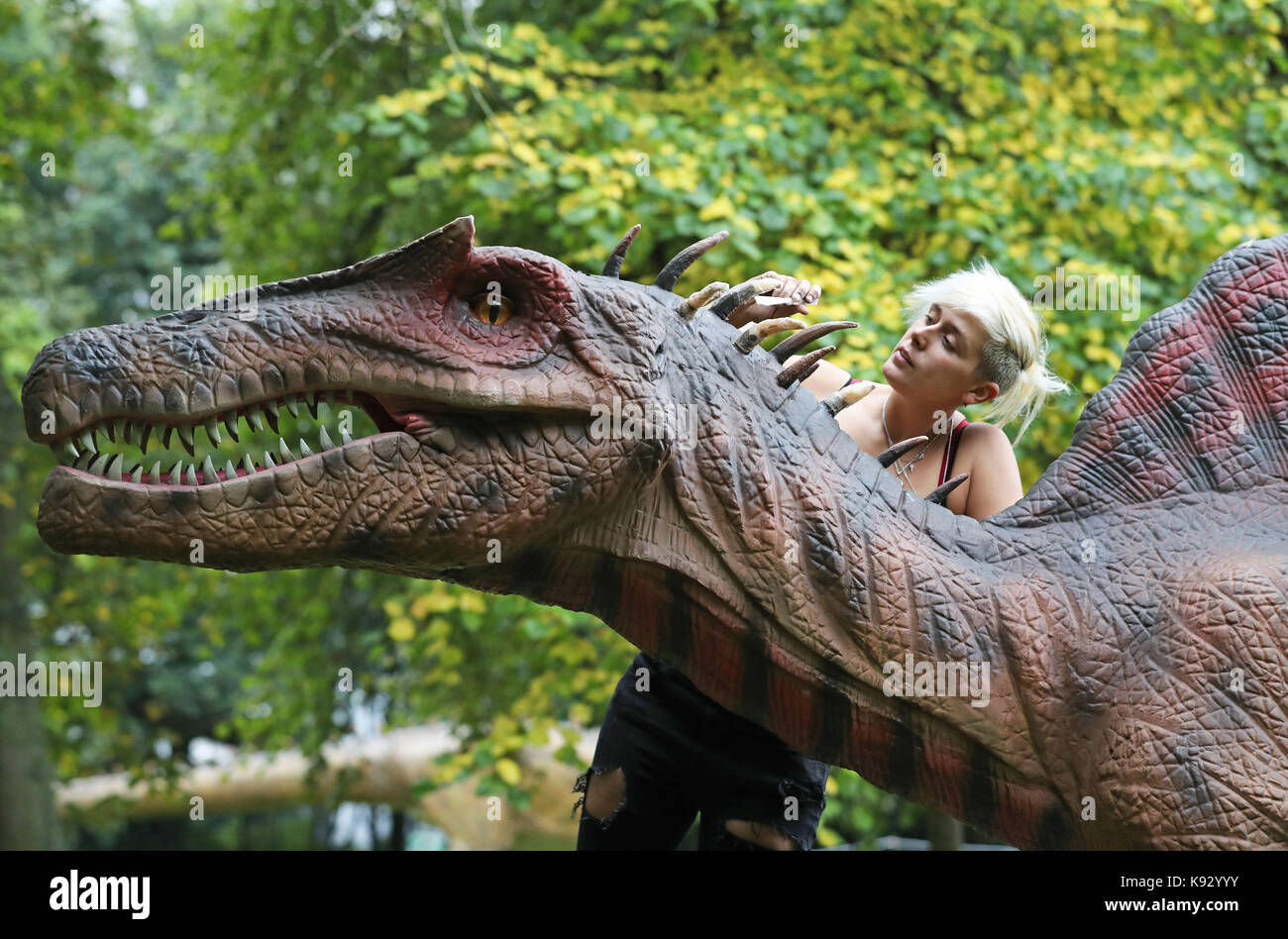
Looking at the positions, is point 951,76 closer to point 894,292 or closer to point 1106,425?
point 894,292

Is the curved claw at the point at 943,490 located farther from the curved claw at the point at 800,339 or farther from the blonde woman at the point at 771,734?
the curved claw at the point at 800,339

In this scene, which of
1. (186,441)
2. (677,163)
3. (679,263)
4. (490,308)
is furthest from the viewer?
(677,163)

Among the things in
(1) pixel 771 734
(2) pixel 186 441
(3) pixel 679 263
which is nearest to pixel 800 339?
(3) pixel 679 263

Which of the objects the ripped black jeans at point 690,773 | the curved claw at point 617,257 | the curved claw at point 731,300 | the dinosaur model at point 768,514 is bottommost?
the ripped black jeans at point 690,773

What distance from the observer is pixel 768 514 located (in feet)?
7.18

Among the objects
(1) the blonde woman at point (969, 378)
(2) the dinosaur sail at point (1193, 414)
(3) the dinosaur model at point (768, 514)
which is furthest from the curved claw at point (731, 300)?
(2) the dinosaur sail at point (1193, 414)

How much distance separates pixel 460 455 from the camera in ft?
6.73

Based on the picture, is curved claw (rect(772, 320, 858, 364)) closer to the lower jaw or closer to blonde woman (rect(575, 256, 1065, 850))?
blonde woman (rect(575, 256, 1065, 850))

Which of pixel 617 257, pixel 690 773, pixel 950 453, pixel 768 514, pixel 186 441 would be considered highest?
pixel 617 257

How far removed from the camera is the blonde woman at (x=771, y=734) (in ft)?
8.98

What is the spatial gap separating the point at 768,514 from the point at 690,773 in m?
0.81

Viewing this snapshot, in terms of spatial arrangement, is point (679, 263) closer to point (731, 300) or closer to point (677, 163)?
point (731, 300)

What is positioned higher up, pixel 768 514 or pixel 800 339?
pixel 800 339
